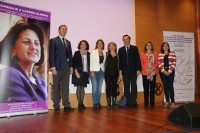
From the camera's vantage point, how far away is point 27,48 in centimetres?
291

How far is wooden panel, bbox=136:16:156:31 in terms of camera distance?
16.3 feet

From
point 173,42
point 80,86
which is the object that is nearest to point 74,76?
point 80,86

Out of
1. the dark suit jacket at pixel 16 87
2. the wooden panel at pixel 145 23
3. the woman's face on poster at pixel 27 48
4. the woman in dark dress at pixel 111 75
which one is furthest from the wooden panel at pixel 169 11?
the dark suit jacket at pixel 16 87

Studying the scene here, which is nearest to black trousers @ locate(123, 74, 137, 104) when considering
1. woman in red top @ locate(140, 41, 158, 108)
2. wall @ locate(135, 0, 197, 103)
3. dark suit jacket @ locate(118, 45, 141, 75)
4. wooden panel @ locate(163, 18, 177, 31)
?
dark suit jacket @ locate(118, 45, 141, 75)

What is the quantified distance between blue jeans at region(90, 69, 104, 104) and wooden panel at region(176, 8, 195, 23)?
3.38m

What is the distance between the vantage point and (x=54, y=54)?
10.6 feet

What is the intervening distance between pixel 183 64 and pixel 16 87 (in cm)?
378

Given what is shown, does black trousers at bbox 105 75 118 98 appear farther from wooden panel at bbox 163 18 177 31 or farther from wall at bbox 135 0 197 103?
wooden panel at bbox 163 18 177 31

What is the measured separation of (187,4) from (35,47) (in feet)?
15.9

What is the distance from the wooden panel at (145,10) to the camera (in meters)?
5.01

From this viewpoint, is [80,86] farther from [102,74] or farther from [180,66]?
[180,66]

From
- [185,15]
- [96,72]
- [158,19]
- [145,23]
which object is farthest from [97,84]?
[185,15]

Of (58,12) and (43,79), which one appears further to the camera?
(58,12)

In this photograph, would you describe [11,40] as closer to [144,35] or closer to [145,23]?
[144,35]
